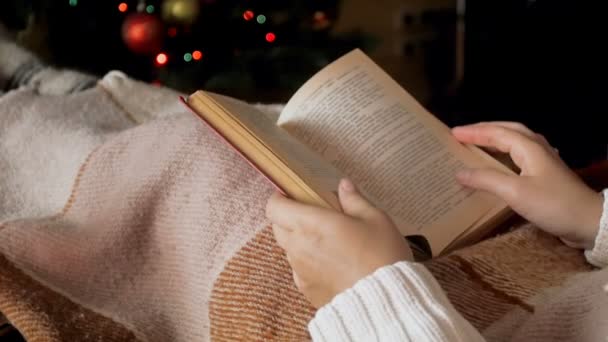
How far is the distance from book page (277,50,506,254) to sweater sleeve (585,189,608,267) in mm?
91

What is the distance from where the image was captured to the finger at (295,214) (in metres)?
0.47

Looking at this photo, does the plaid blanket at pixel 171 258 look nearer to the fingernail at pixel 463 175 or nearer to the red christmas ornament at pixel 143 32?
the fingernail at pixel 463 175

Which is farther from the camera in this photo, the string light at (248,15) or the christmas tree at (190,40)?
the string light at (248,15)

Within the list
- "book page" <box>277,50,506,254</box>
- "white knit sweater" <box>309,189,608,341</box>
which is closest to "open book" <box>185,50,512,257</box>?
"book page" <box>277,50,506,254</box>

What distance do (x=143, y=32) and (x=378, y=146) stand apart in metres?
0.96

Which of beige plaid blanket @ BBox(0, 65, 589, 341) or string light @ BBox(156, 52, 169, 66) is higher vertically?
beige plaid blanket @ BBox(0, 65, 589, 341)

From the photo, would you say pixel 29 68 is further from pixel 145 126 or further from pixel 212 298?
pixel 212 298

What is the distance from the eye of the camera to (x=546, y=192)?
0.61 m

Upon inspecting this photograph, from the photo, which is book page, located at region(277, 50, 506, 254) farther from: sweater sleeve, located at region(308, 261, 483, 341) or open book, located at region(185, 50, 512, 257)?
sweater sleeve, located at region(308, 261, 483, 341)

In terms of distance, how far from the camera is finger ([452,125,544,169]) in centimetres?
65

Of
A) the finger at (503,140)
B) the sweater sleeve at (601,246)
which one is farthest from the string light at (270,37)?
the sweater sleeve at (601,246)

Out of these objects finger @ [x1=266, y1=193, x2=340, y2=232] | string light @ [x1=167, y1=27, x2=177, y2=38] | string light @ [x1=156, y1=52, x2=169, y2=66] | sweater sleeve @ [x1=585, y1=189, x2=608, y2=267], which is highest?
finger @ [x1=266, y1=193, x2=340, y2=232]

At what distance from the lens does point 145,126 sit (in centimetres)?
73

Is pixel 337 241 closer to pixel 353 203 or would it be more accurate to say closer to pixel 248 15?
pixel 353 203
